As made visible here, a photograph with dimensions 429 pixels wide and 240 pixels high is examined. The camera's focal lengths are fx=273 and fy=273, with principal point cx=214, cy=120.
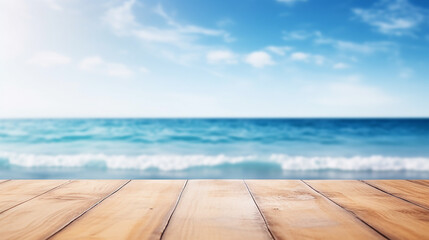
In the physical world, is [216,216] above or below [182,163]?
above

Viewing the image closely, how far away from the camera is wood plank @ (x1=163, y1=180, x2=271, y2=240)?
2.72 feet

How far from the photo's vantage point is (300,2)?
11.2 metres

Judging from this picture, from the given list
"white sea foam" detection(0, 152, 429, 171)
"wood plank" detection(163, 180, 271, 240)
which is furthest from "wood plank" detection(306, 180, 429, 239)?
"white sea foam" detection(0, 152, 429, 171)

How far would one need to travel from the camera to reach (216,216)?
0.99 meters

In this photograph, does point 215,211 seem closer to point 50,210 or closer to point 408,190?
point 50,210

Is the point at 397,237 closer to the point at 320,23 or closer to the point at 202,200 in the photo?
the point at 202,200

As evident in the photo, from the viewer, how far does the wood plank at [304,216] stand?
2.71 feet

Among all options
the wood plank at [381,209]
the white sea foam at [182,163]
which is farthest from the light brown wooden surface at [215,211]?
the white sea foam at [182,163]

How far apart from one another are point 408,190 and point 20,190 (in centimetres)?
197

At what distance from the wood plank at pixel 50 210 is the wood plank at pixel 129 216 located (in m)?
0.06

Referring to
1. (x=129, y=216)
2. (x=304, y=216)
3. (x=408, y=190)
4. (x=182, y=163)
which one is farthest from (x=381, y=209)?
Answer: (x=182, y=163)

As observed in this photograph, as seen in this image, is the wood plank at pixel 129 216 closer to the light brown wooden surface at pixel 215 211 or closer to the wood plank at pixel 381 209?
the light brown wooden surface at pixel 215 211

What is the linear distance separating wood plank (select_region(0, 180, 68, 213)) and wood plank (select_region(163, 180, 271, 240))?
712mm

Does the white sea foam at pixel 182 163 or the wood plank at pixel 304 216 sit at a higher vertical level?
the wood plank at pixel 304 216
